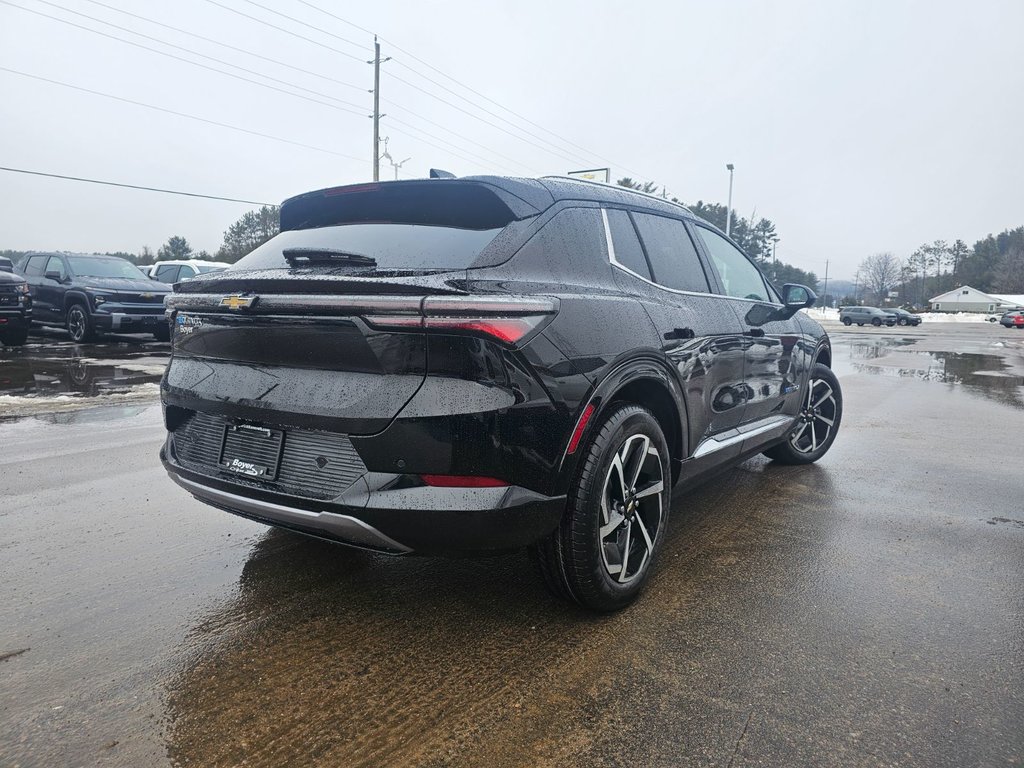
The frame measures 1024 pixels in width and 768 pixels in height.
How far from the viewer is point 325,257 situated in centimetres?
257

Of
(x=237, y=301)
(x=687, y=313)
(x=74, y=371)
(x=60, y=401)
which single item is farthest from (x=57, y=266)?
(x=687, y=313)

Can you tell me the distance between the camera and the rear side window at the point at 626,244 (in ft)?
10.2

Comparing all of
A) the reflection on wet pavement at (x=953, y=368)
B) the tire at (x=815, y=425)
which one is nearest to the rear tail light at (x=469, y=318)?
the tire at (x=815, y=425)

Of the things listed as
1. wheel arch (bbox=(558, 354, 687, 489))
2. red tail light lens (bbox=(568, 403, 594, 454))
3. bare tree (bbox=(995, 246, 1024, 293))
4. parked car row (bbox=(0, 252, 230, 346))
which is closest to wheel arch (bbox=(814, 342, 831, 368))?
wheel arch (bbox=(558, 354, 687, 489))

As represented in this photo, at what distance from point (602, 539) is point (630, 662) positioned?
1.50 ft

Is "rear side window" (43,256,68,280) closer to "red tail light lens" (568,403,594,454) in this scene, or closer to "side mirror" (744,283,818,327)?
"side mirror" (744,283,818,327)

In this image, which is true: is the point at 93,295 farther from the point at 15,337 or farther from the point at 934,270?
the point at 934,270

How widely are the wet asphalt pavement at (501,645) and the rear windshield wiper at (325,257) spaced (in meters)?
1.35

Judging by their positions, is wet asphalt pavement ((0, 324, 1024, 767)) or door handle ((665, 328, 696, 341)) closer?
wet asphalt pavement ((0, 324, 1024, 767))

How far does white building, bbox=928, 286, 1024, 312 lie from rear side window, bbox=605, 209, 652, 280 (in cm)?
11084

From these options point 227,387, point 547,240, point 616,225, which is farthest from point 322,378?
point 616,225

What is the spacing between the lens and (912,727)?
2.09 m

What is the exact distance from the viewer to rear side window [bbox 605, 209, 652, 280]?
310 centimetres

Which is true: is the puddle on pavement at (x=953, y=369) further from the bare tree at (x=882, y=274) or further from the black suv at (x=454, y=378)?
the bare tree at (x=882, y=274)
